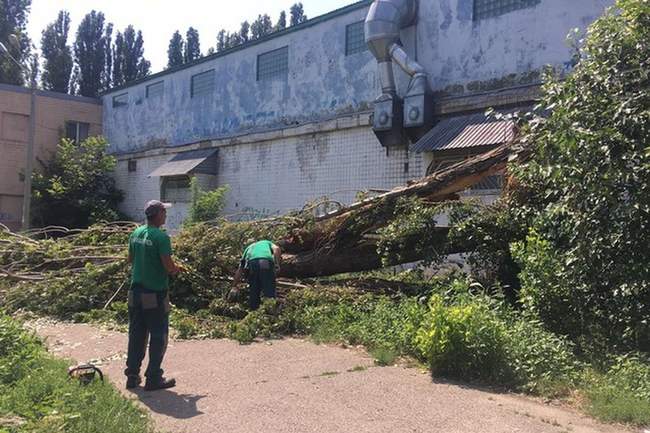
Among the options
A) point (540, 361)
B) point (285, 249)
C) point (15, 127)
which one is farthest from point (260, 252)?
point (15, 127)

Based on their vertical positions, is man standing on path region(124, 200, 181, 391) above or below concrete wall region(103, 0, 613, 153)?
below

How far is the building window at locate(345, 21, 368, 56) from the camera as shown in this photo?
625 inches

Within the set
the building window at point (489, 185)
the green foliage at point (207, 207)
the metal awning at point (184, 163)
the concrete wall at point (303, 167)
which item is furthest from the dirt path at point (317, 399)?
the metal awning at point (184, 163)

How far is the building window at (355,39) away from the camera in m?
15.9

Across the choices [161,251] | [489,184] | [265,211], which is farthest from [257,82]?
[161,251]

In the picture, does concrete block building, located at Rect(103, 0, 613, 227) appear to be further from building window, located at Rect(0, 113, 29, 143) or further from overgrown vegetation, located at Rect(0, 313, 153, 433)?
overgrown vegetation, located at Rect(0, 313, 153, 433)

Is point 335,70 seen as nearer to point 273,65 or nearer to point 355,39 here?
point 355,39

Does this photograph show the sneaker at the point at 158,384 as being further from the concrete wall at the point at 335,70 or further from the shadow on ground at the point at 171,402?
the concrete wall at the point at 335,70

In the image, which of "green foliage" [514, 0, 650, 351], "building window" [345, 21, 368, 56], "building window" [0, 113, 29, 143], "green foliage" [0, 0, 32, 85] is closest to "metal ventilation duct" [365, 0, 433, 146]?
"building window" [345, 21, 368, 56]

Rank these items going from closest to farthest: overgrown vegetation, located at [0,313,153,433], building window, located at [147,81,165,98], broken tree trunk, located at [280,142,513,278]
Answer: overgrown vegetation, located at [0,313,153,433] < broken tree trunk, located at [280,142,513,278] < building window, located at [147,81,165,98]

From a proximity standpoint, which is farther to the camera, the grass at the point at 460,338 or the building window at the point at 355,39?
the building window at the point at 355,39

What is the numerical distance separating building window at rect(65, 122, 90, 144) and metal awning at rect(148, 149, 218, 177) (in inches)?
308

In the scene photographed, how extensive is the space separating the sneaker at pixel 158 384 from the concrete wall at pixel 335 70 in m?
9.70

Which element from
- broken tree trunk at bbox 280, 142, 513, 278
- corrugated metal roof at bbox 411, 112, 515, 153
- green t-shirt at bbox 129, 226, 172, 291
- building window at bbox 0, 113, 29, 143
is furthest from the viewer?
building window at bbox 0, 113, 29, 143
